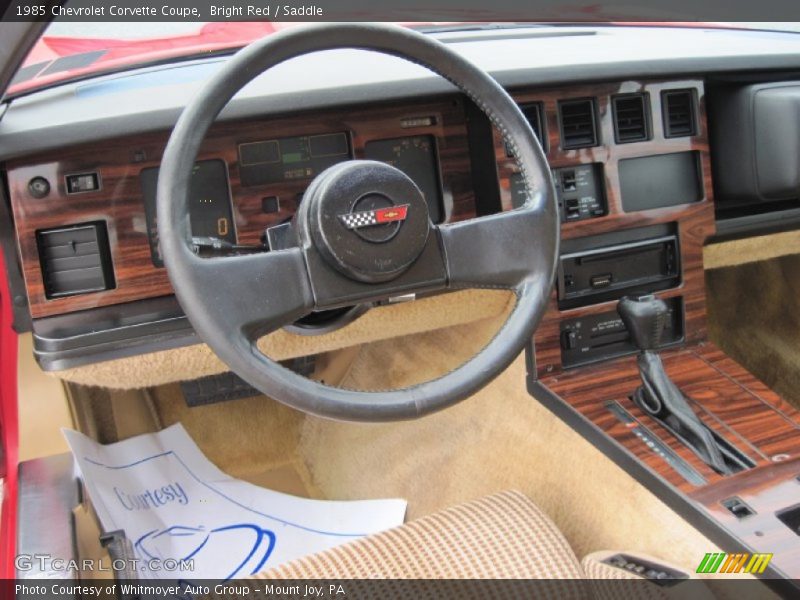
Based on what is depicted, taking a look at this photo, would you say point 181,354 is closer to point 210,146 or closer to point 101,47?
point 210,146

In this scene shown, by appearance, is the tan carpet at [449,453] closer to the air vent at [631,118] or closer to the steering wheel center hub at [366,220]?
the air vent at [631,118]

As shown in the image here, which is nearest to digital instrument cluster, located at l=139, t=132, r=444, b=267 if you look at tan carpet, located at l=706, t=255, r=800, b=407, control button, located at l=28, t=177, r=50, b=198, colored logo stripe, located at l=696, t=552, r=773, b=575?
control button, located at l=28, t=177, r=50, b=198

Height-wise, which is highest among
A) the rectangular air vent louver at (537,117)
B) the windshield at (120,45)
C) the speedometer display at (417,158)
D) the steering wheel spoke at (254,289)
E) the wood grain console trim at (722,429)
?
the windshield at (120,45)

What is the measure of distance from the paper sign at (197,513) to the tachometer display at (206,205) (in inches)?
20.3

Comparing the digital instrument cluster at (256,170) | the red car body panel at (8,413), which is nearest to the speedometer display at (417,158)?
the digital instrument cluster at (256,170)

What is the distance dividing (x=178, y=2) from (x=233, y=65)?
484 millimetres

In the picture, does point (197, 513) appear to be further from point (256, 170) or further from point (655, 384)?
point (655, 384)

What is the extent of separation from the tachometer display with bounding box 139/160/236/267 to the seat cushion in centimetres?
54

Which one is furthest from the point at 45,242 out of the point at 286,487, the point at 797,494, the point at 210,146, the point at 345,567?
the point at 797,494

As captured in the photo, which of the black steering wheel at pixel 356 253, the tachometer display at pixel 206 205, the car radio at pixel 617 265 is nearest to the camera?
the black steering wheel at pixel 356 253

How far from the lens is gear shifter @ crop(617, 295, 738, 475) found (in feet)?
4.34

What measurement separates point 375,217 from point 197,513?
110 centimetres

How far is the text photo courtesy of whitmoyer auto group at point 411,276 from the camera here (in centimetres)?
98

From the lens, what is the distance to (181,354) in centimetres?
149
